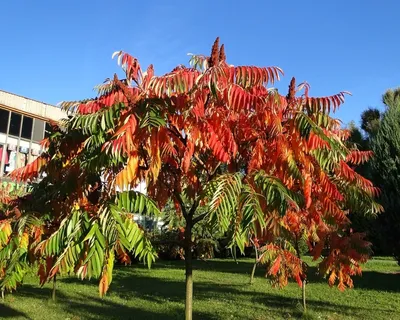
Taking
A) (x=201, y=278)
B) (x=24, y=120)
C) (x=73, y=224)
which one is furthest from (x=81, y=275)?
(x=24, y=120)

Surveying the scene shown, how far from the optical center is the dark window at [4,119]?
25586 millimetres

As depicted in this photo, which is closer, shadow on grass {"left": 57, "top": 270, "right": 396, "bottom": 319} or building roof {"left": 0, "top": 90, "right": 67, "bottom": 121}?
shadow on grass {"left": 57, "top": 270, "right": 396, "bottom": 319}

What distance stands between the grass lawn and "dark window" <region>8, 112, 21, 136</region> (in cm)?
1244

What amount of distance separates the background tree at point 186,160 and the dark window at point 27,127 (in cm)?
2377

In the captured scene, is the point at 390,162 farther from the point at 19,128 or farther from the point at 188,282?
the point at 19,128

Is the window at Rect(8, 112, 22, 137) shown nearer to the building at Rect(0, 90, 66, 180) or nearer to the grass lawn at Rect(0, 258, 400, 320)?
the building at Rect(0, 90, 66, 180)

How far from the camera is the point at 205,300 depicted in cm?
1188

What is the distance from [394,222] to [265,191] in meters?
11.4

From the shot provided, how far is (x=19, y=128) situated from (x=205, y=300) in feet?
63.3

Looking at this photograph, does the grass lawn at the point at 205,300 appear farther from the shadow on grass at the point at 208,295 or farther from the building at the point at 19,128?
the building at the point at 19,128

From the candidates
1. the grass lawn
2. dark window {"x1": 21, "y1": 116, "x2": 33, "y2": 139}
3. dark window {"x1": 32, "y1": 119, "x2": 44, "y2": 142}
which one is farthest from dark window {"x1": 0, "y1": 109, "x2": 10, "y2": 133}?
the grass lawn

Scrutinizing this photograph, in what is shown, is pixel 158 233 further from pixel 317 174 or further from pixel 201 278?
pixel 317 174

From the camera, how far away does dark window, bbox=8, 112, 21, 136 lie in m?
26.2

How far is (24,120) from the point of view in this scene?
27000mm
